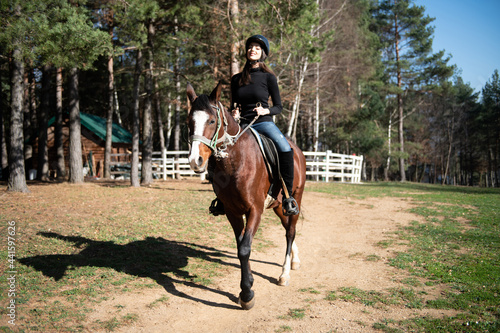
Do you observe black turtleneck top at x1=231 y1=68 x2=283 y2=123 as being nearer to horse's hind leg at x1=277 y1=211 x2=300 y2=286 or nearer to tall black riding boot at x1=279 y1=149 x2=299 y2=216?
tall black riding boot at x1=279 y1=149 x2=299 y2=216

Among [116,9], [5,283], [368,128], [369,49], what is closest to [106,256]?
[5,283]

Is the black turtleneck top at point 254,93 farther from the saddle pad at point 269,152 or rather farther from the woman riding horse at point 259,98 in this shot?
the saddle pad at point 269,152

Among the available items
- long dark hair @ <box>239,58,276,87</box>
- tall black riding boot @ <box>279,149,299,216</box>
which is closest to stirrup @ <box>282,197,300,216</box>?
tall black riding boot @ <box>279,149,299,216</box>

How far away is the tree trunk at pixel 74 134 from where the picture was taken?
15.7 meters

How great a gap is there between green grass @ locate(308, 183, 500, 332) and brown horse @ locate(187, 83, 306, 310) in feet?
5.59

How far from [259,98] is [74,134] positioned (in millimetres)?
13279

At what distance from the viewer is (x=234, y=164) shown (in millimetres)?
4781

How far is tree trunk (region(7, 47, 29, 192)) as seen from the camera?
37.4 feet

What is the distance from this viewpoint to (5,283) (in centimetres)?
512

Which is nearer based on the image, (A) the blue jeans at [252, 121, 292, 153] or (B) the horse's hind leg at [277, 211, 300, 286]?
(A) the blue jeans at [252, 121, 292, 153]

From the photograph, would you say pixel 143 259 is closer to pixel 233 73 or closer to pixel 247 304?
pixel 247 304

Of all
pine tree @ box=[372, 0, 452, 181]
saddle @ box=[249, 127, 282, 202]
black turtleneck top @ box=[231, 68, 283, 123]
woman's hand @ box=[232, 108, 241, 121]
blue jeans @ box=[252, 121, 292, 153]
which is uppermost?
pine tree @ box=[372, 0, 452, 181]

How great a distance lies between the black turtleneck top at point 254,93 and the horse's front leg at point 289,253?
224 centimetres

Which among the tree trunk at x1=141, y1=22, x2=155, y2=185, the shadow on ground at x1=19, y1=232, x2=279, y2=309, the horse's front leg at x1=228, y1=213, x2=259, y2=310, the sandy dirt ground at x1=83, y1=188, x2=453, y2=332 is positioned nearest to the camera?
the sandy dirt ground at x1=83, y1=188, x2=453, y2=332
